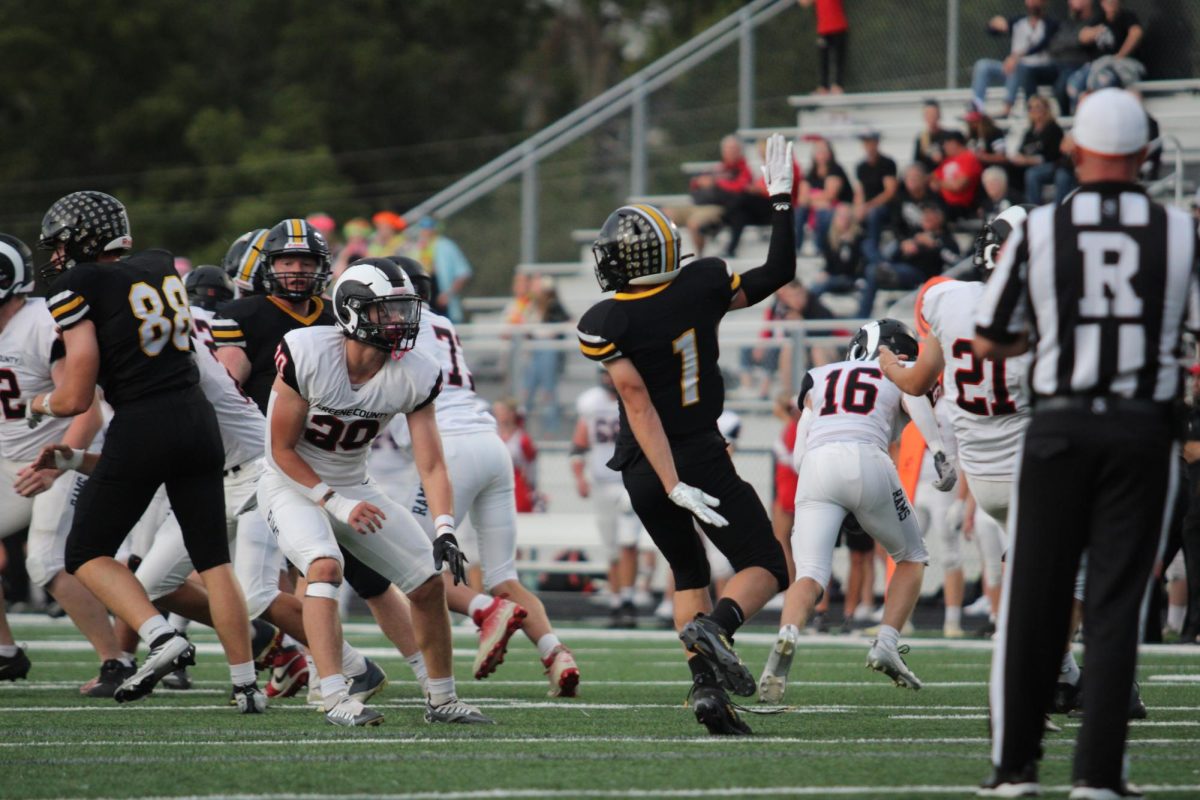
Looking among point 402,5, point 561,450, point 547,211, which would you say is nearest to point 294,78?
point 402,5

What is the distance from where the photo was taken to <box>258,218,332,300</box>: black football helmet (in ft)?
24.1

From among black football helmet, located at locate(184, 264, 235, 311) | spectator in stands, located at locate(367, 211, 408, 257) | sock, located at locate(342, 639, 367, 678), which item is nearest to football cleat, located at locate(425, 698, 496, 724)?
sock, located at locate(342, 639, 367, 678)

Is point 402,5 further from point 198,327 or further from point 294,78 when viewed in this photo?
point 198,327

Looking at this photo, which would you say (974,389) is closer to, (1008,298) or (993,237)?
(993,237)

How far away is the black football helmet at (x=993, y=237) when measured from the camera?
676 cm

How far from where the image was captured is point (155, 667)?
6.55 m

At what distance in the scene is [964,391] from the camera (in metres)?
6.86

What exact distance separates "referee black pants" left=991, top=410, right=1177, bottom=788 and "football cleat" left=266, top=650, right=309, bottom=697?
4.12 m

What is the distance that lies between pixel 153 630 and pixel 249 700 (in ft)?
1.46

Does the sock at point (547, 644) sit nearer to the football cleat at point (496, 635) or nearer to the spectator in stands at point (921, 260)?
the football cleat at point (496, 635)

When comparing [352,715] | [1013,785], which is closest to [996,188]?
[352,715]

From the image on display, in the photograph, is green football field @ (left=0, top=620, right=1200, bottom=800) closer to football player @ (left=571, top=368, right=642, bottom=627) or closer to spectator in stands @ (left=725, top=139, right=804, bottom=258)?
football player @ (left=571, top=368, right=642, bottom=627)

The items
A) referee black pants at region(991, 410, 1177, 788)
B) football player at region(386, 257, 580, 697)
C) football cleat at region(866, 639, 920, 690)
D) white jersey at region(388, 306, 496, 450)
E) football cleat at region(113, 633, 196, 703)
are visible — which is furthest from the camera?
white jersey at region(388, 306, 496, 450)

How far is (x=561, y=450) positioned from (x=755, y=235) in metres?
Result: 3.55
